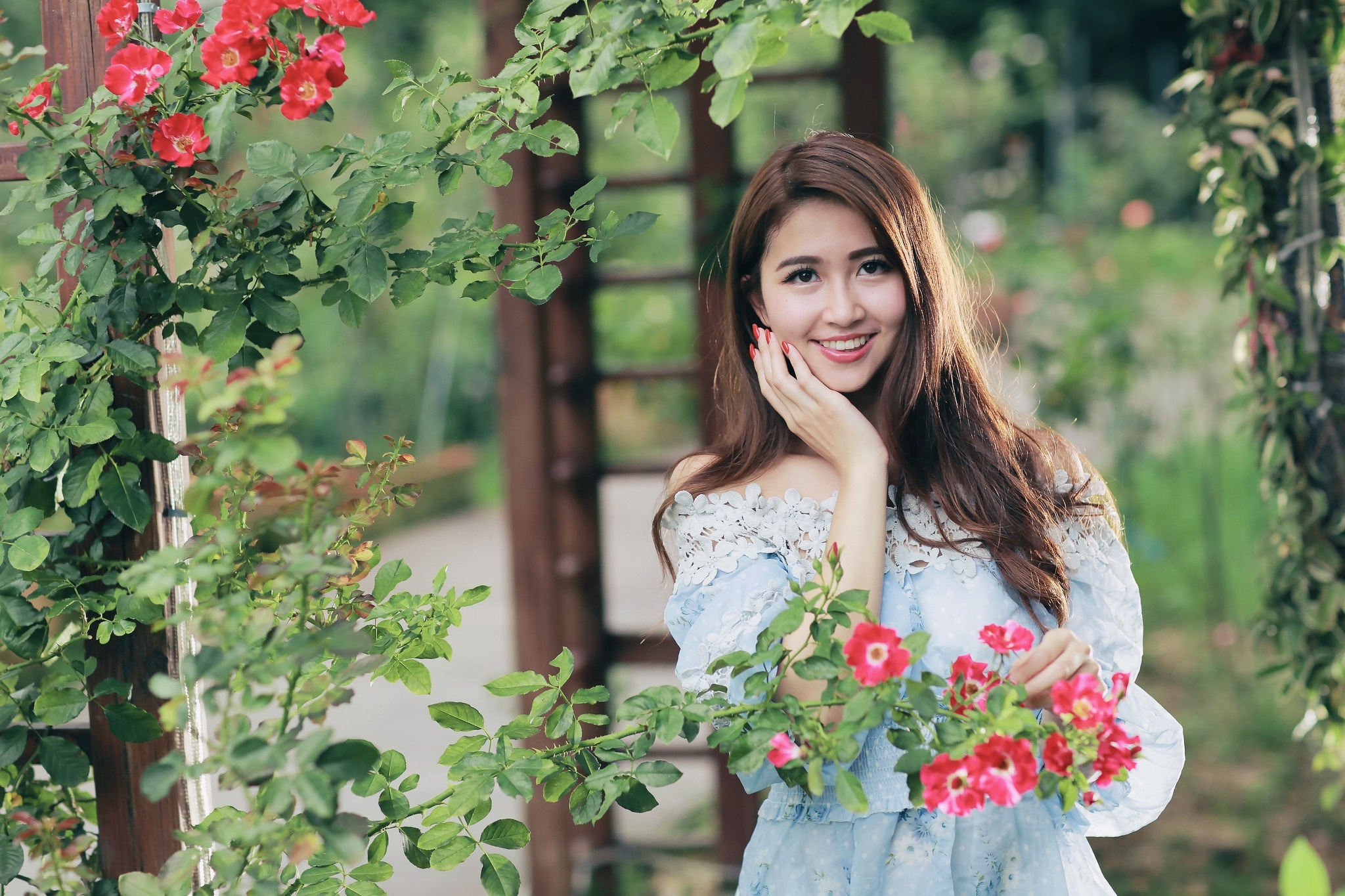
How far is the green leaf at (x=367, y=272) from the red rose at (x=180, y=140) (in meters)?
0.21

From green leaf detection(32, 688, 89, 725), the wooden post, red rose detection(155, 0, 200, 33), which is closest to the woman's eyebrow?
red rose detection(155, 0, 200, 33)

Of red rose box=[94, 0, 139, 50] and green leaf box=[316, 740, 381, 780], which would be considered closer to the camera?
green leaf box=[316, 740, 381, 780]

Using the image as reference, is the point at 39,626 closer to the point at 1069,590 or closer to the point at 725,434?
the point at 725,434

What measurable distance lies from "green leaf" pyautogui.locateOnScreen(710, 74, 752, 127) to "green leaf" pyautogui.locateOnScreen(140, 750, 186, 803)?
76 centimetres

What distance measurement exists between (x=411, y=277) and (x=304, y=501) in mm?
365

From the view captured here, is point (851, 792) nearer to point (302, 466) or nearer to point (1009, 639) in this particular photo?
point (1009, 639)

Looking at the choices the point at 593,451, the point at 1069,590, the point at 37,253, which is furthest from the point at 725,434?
the point at 37,253

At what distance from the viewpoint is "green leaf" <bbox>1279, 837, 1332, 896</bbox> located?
1.92ft

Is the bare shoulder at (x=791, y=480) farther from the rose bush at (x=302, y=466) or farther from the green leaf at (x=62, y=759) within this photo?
the green leaf at (x=62, y=759)

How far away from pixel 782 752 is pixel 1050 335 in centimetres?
399

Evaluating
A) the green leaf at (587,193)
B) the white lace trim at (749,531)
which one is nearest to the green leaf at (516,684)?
the white lace trim at (749,531)

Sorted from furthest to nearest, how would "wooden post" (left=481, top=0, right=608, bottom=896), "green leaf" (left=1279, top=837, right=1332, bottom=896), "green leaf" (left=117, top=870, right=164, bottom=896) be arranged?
"wooden post" (left=481, top=0, right=608, bottom=896), "green leaf" (left=117, top=870, right=164, bottom=896), "green leaf" (left=1279, top=837, right=1332, bottom=896)

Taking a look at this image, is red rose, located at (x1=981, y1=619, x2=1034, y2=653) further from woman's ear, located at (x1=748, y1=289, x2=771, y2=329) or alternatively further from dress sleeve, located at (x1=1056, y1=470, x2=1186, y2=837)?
woman's ear, located at (x1=748, y1=289, x2=771, y2=329)

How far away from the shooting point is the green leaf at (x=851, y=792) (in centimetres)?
106
